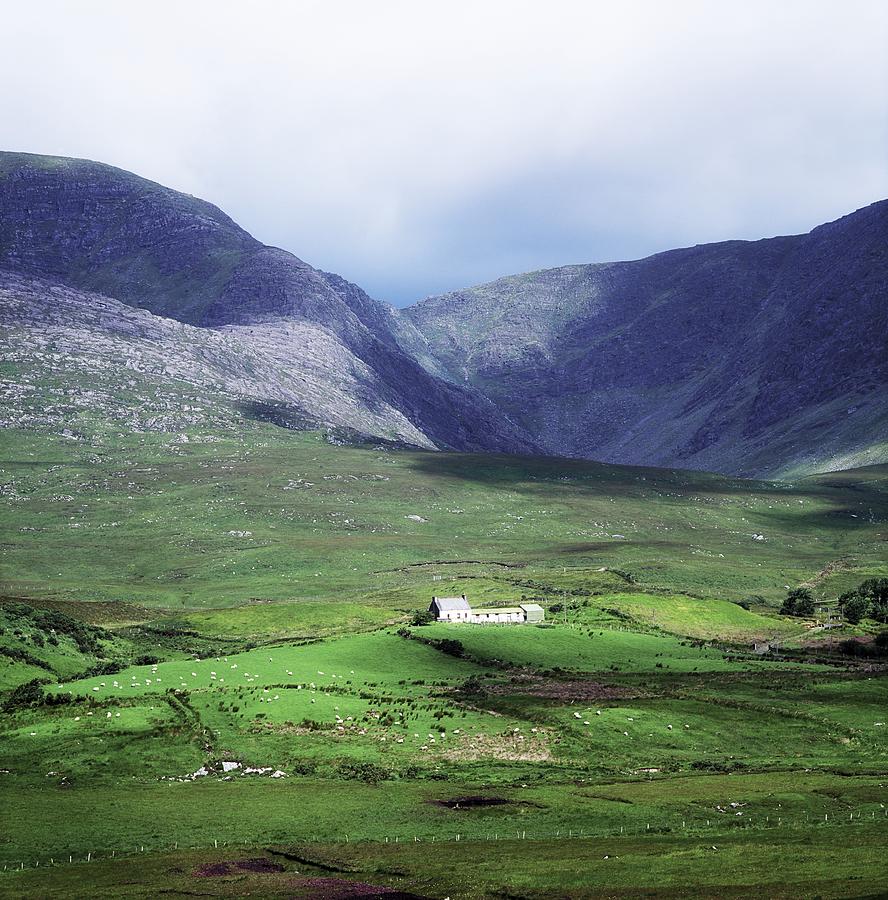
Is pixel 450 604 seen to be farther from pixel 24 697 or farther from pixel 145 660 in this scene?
pixel 24 697

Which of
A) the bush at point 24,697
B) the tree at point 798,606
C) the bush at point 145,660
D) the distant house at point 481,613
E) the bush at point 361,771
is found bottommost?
the tree at point 798,606

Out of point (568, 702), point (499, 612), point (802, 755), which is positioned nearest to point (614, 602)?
point (499, 612)

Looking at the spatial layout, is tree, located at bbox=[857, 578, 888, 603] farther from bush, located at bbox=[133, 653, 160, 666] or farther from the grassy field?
bush, located at bbox=[133, 653, 160, 666]

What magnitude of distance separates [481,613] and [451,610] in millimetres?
4308

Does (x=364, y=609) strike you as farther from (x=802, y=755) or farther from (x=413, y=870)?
(x=413, y=870)

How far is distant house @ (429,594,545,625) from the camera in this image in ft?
447

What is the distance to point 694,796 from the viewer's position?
59812 millimetres

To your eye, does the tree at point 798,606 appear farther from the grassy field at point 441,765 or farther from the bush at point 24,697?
the bush at point 24,697

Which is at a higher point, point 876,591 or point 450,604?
point 450,604

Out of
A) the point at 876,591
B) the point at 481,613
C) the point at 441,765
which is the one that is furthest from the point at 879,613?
the point at 441,765

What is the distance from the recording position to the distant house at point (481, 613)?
136125 millimetres

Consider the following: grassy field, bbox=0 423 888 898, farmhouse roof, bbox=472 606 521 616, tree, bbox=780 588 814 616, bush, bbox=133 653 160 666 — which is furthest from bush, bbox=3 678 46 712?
tree, bbox=780 588 814 616

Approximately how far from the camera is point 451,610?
13975 centimetres

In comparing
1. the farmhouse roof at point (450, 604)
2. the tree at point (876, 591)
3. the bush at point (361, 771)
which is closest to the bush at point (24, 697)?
the bush at point (361, 771)
